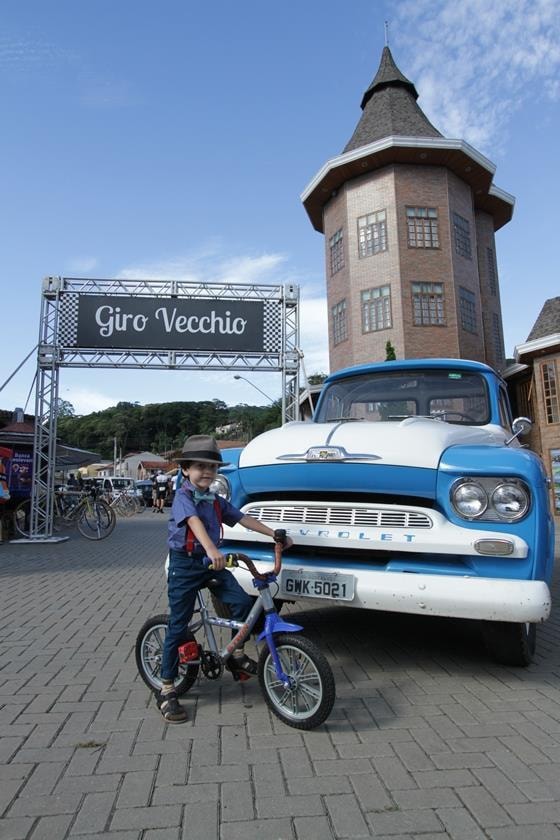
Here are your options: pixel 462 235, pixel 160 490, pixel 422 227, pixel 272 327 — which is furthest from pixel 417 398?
pixel 160 490

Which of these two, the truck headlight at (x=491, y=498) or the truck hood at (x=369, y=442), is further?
the truck hood at (x=369, y=442)

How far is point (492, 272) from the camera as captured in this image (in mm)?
27875

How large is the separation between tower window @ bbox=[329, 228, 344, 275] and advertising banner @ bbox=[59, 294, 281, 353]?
1372 cm

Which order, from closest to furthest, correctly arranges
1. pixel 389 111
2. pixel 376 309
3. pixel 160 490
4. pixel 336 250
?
pixel 376 309, pixel 336 250, pixel 389 111, pixel 160 490

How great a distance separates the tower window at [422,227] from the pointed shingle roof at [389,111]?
296 centimetres

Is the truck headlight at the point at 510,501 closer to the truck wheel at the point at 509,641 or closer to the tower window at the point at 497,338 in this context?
the truck wheel at the point at 509,641

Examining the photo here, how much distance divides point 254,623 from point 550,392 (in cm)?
1991

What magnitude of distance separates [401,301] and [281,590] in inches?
811

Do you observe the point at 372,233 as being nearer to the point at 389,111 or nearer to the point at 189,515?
the point at 389,111

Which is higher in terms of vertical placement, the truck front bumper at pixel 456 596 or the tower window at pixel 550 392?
the tower window at pixel 550 392

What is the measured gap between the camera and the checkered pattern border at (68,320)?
1256 centimetres

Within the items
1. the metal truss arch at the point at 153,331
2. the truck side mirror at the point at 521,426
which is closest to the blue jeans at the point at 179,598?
the truck side mirror at the point at 521,426

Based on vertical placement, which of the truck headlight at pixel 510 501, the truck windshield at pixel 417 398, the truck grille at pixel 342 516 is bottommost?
the truck grille at pixel 342 516

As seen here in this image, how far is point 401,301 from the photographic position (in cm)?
2284
